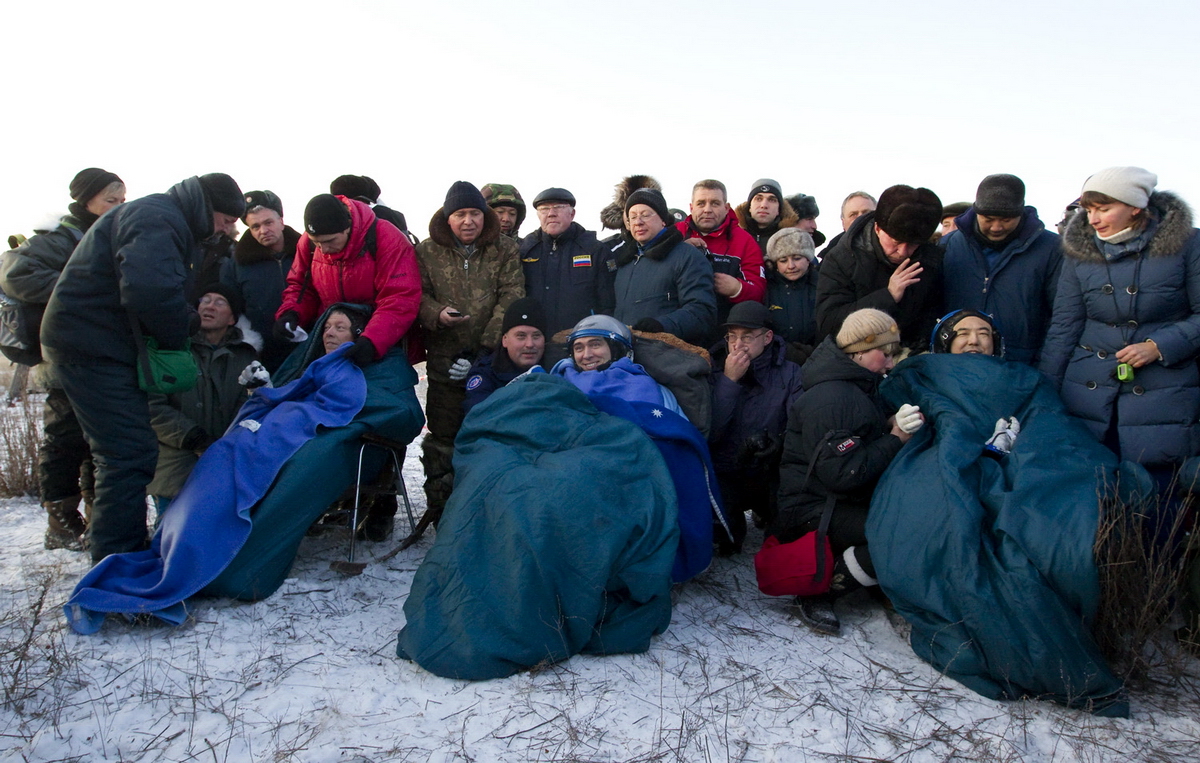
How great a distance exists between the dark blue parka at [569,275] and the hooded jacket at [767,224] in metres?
1.25

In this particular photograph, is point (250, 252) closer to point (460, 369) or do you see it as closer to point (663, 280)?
point (460, 369)

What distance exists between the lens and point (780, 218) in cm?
596

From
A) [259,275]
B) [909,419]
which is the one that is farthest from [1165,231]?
[259,275]

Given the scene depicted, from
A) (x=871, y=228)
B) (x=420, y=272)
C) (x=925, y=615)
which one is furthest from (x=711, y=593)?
(x=420, y=272)

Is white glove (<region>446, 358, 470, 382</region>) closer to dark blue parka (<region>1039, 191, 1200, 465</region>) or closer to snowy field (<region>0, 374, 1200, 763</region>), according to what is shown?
snowy field (<region>0, 374, 1200, 763</region>)

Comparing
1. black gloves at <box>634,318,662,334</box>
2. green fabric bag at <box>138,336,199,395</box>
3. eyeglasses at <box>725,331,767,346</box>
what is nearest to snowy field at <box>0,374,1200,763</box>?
green fabric bag at <box>138,336,199,395</box>

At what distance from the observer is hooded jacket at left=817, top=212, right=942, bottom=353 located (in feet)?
14.1

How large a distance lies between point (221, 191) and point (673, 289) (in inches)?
104

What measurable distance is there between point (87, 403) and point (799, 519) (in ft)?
11.5

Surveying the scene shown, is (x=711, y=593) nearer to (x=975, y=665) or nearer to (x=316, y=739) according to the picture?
(x=975, y=665)

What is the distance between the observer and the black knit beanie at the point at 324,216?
4359 millimetres

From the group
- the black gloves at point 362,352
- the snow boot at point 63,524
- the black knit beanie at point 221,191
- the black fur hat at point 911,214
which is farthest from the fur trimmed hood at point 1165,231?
the snow boot at point 63,524

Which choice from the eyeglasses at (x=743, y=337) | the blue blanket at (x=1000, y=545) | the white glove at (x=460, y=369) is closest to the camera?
the blue blanket at (x=1000, y=545)

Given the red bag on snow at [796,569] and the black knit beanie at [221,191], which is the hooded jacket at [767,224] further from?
the black knit beanie at [221,191]
